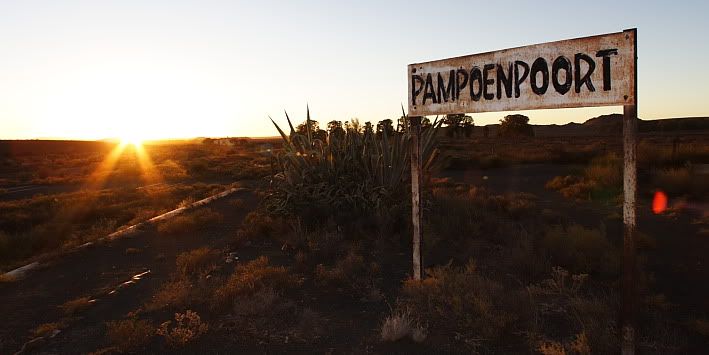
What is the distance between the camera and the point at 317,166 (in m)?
9.00

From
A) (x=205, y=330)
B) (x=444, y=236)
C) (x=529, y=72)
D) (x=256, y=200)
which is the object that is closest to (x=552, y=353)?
(x=529, y=72)

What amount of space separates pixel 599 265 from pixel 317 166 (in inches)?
192

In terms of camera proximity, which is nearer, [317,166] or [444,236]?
[444,236]

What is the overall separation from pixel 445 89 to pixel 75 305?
4.73 meters

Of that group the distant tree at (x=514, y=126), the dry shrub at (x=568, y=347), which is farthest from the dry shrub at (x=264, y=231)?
the distant tree at (x=514, y=126)

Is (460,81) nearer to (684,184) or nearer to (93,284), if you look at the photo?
(93,284)

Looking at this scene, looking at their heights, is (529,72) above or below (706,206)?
above

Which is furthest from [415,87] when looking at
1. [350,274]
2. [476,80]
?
[350,274]

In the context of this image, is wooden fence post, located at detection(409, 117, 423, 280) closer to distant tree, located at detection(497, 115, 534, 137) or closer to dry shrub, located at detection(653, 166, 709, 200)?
dry shrub, located at detection(653, 166, 709, 200)

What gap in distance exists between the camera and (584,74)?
13.1 feet

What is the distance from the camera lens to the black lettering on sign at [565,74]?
4.09 meters

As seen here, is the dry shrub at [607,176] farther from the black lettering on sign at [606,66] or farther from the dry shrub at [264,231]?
the black lettering on sign at [606,66]

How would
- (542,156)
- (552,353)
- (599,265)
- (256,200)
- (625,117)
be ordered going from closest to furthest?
(625,117) → (552,353) → (599,265) → (256,200) → (542,156)

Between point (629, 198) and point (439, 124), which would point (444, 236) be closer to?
point (439, 124)
